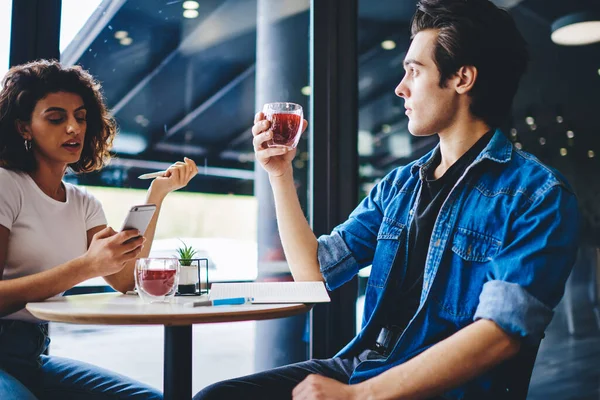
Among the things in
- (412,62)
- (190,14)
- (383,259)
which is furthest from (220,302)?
(190,14)

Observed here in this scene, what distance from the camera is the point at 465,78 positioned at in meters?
1.61

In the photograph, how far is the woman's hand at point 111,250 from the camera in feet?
5.11

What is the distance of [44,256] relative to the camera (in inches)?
71.5

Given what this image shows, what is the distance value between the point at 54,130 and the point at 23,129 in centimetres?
11

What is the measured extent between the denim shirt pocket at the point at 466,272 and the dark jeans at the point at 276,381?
0.96ft

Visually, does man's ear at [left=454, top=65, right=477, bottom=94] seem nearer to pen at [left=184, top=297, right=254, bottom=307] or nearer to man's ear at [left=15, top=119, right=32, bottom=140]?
pen at [left=184, top=297, right=254, bottom=307]

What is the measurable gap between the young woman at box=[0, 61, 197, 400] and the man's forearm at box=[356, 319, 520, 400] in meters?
0.83

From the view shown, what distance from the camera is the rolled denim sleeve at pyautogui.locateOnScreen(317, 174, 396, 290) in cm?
181

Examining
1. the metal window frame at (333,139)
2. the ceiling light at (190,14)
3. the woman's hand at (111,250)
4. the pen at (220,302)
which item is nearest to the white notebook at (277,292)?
the pen at (220,302)

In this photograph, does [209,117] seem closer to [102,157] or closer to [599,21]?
[102,157]

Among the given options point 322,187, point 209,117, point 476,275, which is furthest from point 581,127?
point 209,117

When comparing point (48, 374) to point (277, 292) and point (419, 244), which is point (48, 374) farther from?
point (419, 244)

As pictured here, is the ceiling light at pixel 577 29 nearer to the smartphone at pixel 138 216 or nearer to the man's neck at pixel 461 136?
the man's neck at pixel 461 136

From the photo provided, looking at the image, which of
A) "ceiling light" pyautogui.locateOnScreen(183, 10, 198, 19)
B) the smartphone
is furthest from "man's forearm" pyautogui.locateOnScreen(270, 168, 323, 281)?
"ceiling light" pyautogui.locateOnScreen(183, 10, 198, 19)
